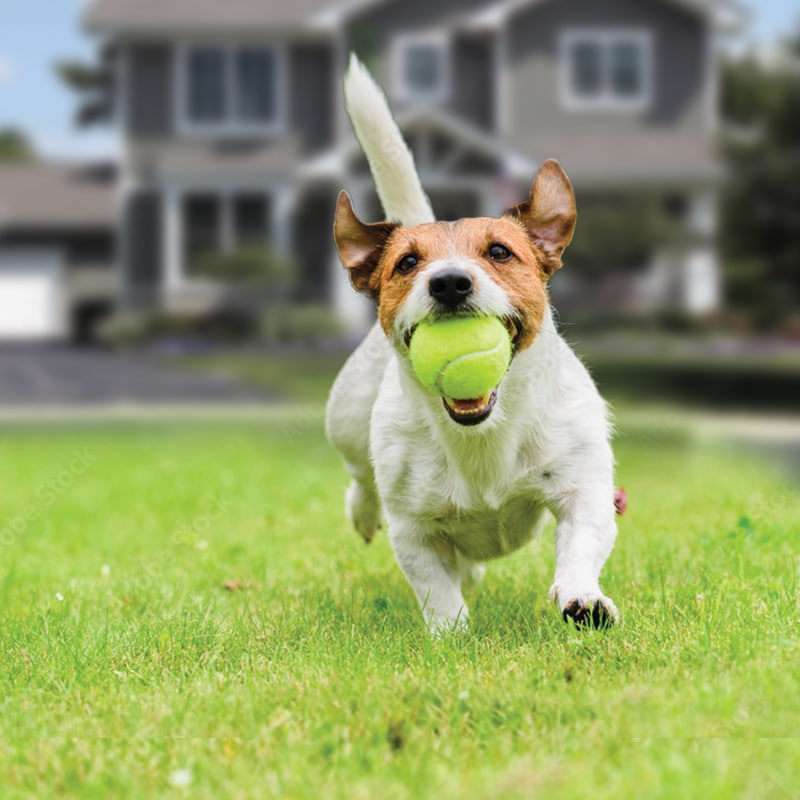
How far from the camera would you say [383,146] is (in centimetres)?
443

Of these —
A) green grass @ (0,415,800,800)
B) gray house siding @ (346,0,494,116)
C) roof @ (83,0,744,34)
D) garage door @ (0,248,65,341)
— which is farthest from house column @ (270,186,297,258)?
green grass @ (0,415,800,800)

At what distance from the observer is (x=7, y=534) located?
6355 millimetres

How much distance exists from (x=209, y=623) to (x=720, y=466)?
5.93 metres

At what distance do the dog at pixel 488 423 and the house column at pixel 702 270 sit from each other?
70.0ft

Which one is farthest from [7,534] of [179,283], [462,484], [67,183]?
[67,183]

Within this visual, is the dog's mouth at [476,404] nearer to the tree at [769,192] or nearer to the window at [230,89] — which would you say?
the tree at [769,192]

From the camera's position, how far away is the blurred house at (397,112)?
24969mm

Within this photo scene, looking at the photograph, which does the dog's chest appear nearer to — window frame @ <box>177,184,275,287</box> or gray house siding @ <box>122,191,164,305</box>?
window frame @ <box>177,184,275,287</box>

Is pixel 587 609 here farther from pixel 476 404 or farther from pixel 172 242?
pixel 172 242

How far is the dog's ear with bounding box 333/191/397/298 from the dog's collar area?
491 millimetres

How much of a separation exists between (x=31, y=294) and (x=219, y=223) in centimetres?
599

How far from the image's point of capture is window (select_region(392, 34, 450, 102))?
84.1 feet

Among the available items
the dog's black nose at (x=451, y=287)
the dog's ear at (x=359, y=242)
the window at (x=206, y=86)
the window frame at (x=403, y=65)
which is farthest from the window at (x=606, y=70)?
the dog's black nose at (x=451, y=287)

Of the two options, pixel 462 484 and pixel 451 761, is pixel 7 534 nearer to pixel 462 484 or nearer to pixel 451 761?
pixel 462 484
